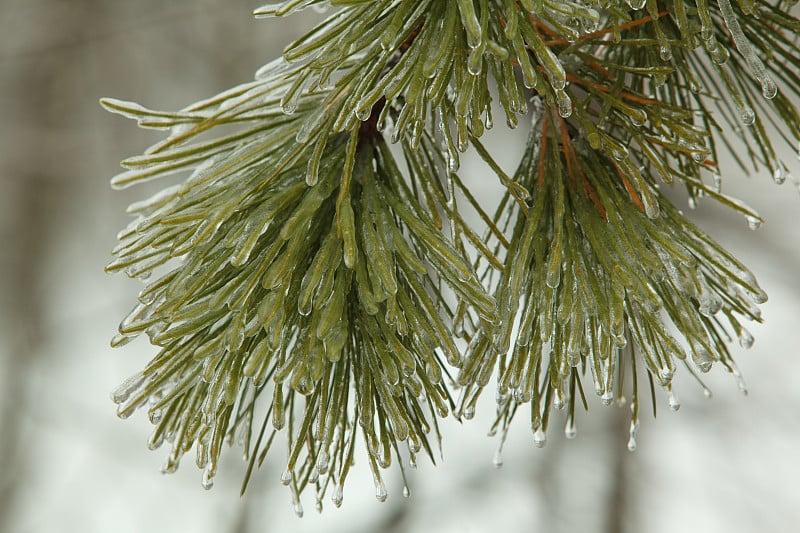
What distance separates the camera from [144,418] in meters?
1.30

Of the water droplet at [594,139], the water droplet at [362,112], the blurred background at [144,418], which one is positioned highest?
the water droplet at [362,112]

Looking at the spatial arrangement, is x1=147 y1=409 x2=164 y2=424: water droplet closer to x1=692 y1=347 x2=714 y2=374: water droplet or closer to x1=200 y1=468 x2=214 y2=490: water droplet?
x1=200 y1=468 x2=214 y2=490: water droplet

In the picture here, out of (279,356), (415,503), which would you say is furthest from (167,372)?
(415,503)

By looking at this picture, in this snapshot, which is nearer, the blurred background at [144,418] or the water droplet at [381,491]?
the water droplet at [381,491]

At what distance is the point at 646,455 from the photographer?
130cm

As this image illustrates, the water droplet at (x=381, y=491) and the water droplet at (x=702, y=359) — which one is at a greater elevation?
the water droplet at (x=702, y=359)

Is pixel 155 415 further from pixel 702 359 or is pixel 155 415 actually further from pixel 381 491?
pixel 702 359

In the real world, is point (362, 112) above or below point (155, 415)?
above

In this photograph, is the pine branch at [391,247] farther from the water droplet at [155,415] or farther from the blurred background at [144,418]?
the blurred background at [144,418]

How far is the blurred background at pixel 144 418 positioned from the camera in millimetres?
1224

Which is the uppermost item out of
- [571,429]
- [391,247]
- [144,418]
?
[391,247]

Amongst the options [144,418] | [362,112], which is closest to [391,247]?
[362,112]

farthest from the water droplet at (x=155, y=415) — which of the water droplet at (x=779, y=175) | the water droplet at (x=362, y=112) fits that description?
the water droplet at (x=779, y=175)

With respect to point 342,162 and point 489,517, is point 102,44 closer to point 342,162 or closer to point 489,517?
point 489,517
